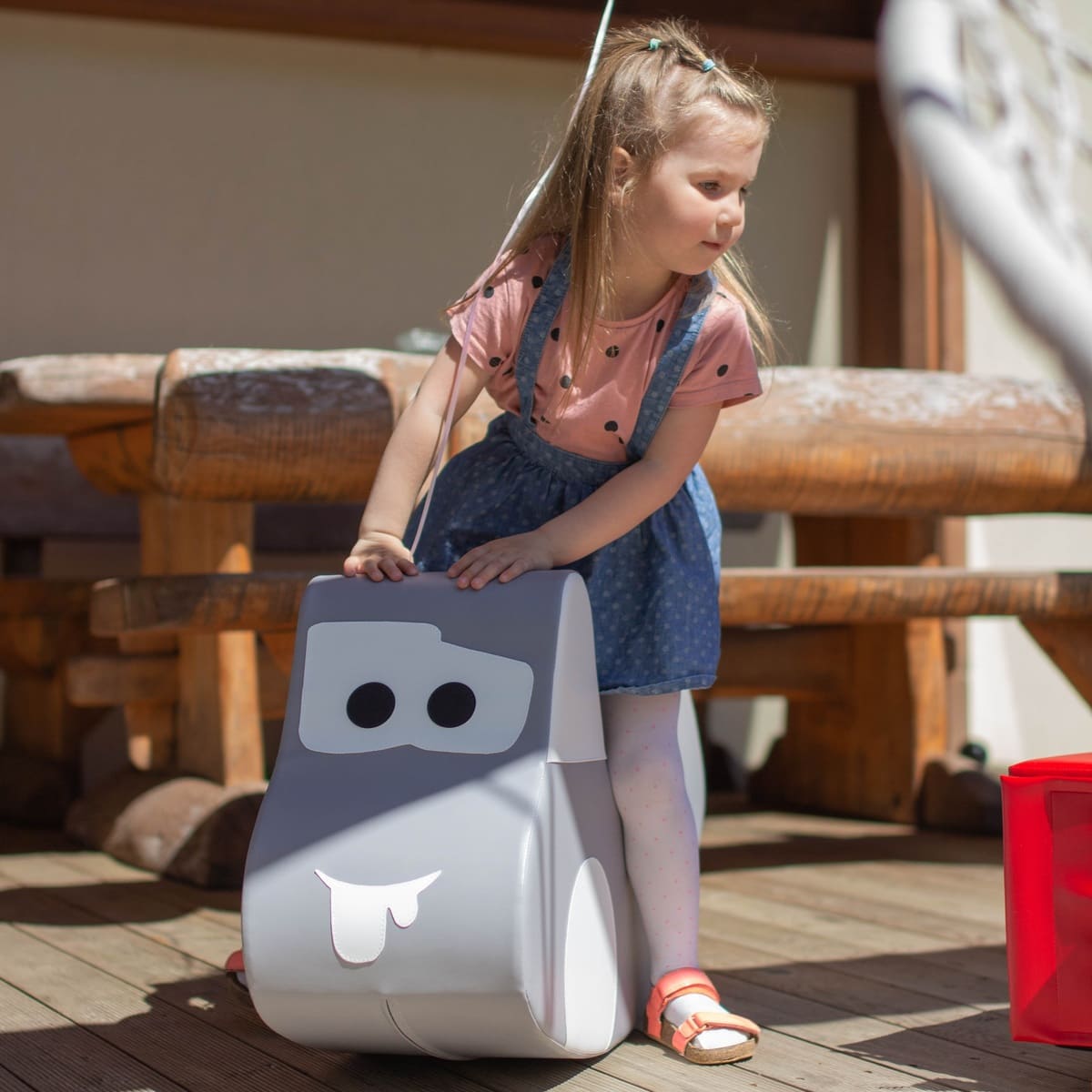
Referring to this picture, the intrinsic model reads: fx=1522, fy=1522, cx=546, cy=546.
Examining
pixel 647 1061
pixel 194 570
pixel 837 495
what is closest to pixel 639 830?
pixel 647 1061

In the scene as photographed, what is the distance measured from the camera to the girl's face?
6.06 ft

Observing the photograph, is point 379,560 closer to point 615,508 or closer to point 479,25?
point 615,508

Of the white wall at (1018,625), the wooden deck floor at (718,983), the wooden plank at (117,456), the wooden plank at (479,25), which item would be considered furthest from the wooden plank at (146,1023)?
the white wall at (1018,625)

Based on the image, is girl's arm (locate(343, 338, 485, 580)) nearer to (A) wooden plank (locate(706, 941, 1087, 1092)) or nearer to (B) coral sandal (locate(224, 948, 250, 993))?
(B) coral sandal (locate(224, 948, 250, 993))

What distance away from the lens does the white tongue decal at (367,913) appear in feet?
5.10

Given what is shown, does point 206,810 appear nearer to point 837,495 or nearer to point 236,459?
point 236,459

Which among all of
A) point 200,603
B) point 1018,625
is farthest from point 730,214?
point 1018,625

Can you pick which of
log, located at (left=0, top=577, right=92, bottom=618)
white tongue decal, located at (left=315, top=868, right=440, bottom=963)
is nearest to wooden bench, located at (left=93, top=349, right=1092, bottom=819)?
log, located at (left=0, top=577, right=92, bottom=618)

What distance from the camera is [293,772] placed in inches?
66.5

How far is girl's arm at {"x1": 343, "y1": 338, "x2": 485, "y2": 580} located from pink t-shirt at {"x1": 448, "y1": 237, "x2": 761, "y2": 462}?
0.13ft

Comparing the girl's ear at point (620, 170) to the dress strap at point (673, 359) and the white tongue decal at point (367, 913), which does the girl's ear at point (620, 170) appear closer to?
the dress strap at point (673, 359)

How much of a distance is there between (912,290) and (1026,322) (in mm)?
3853

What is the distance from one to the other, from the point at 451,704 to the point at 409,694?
1.9 inches

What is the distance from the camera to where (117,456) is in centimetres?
312
